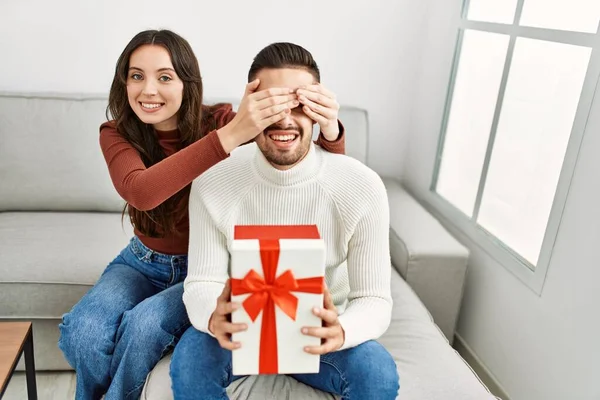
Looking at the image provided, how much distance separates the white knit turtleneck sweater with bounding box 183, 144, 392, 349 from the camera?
122 cm

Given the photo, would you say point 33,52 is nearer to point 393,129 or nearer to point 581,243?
point 393,129

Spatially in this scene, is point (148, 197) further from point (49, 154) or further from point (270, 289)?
point (49, 154)

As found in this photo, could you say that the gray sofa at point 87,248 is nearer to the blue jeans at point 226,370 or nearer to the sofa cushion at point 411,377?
the sofa cushion at point 411,377

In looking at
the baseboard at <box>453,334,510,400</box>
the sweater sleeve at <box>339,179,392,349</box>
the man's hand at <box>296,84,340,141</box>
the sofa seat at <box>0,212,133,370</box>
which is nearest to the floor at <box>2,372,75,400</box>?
the sofa seat at <box>0,212,133,370</box>

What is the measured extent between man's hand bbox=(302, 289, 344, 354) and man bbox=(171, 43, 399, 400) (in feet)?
0.15

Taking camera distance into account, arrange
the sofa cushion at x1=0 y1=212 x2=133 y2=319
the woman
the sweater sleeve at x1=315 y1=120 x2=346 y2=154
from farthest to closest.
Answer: the sofa cushion at x1=0 y1=212 x2=133 y2=319 → the sweater sleeve at x1=315 y1=120 x2=346 y2=154 → the woman

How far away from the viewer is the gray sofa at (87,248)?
53.0 inches

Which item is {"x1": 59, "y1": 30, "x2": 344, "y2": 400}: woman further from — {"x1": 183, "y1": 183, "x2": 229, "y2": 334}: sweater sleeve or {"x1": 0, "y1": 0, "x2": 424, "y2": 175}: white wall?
{"x1": 0, "y1": 0, "x2": 424, "y2": 175}: white wall

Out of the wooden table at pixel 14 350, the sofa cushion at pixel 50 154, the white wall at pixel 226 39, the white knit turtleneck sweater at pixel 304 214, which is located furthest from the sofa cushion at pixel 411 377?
the white wall at pixel 226 39

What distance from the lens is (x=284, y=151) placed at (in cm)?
118

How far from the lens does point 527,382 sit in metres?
1.65

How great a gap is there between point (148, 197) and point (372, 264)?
529 mm

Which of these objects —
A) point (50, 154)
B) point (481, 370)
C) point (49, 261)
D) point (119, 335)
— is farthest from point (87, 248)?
point (481, 370)

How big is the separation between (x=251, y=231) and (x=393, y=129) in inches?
67.4
